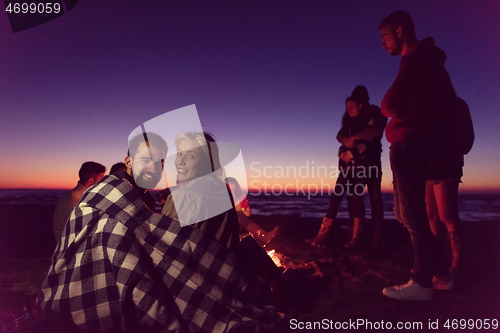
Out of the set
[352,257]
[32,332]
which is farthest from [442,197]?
[32,332]

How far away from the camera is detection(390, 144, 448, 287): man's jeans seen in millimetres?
2074

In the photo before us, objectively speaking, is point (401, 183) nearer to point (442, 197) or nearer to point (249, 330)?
point (442, 197)

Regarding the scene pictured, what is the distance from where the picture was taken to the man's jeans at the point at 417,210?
81.7 inches

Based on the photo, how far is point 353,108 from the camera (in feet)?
11.7

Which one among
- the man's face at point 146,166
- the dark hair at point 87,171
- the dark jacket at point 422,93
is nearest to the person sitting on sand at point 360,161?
the dark jacket at point 422,93

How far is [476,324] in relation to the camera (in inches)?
76.9

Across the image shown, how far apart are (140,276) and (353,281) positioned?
1.97m

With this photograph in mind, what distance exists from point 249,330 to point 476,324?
1.68 metres

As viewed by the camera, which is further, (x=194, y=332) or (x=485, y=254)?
(x=485, y=254)

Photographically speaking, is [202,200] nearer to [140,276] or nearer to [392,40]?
[140,276]

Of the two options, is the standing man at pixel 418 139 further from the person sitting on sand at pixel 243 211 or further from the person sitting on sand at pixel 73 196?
the person sitting on sand at pixel 73 196

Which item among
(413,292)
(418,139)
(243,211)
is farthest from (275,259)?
(418,139)

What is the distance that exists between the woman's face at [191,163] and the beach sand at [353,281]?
4.09ft

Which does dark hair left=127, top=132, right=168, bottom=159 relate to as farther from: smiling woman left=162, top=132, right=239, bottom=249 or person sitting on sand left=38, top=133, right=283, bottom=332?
person sitting on sand left=38, top=133, right=283, bottom=332
